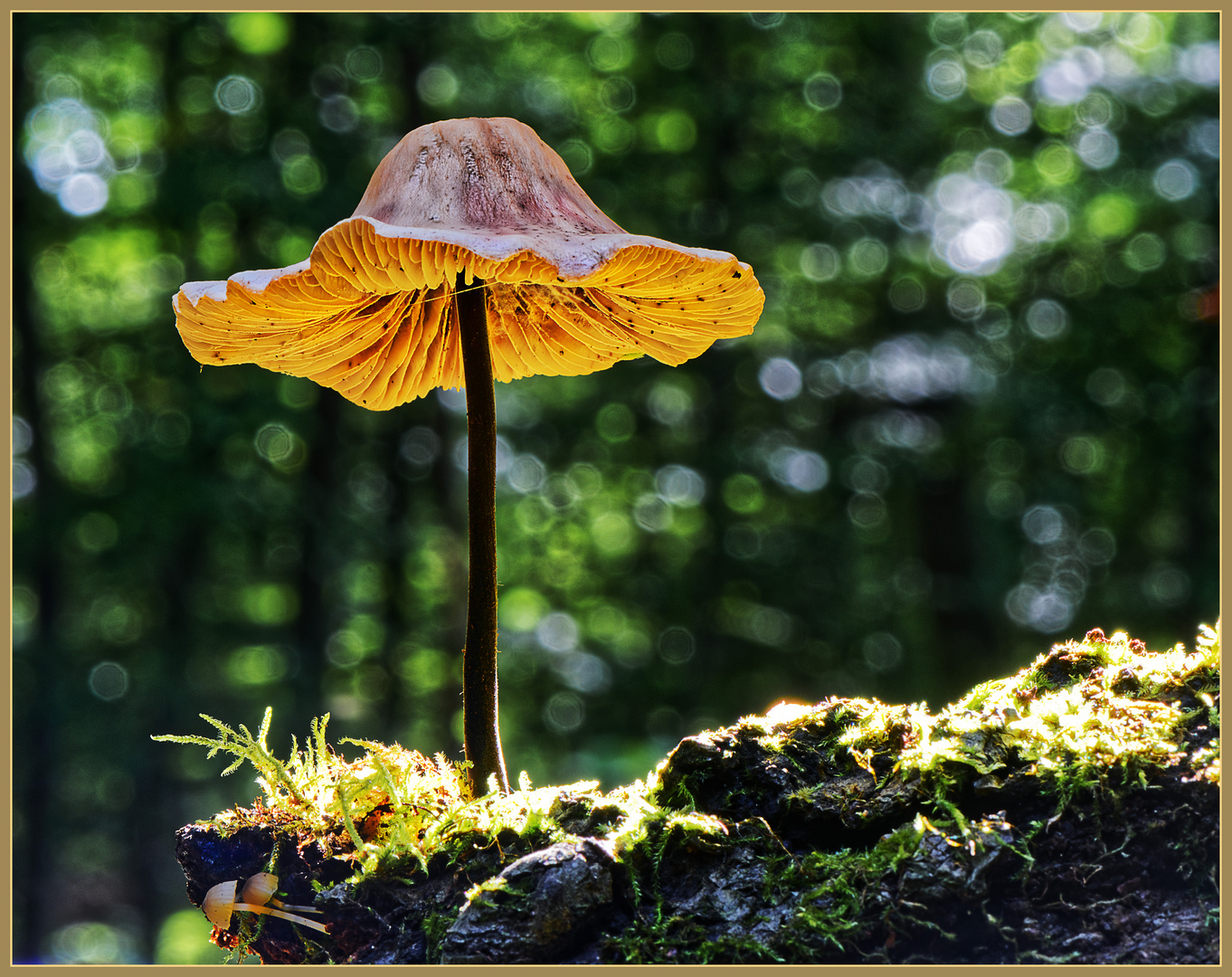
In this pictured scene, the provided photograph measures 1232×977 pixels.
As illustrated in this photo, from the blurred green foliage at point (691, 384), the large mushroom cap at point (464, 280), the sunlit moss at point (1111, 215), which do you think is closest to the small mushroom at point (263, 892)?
the large mushroom cap at point (464, 280)

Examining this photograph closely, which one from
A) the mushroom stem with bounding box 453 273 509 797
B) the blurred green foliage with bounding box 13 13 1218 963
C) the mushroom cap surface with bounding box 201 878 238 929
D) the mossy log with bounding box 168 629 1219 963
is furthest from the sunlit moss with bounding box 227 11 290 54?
the mushroom cap surface with bounding box 201 878 238 929

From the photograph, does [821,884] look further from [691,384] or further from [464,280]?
[691,384]

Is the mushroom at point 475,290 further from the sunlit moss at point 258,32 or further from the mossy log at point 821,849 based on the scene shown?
the sunlit moss at point 258,32

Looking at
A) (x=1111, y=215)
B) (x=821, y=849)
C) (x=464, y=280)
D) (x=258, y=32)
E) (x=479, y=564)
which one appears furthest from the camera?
(x=1111, y=215)

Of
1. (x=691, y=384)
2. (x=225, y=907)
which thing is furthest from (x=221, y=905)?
(x=691, y=384)

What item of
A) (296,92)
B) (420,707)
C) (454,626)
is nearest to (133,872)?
(420,707)

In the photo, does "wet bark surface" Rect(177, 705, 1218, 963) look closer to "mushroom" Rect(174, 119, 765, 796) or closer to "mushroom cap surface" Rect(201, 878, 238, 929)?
"mushroom cap surface" Rect(201, 878, 238, 929)
